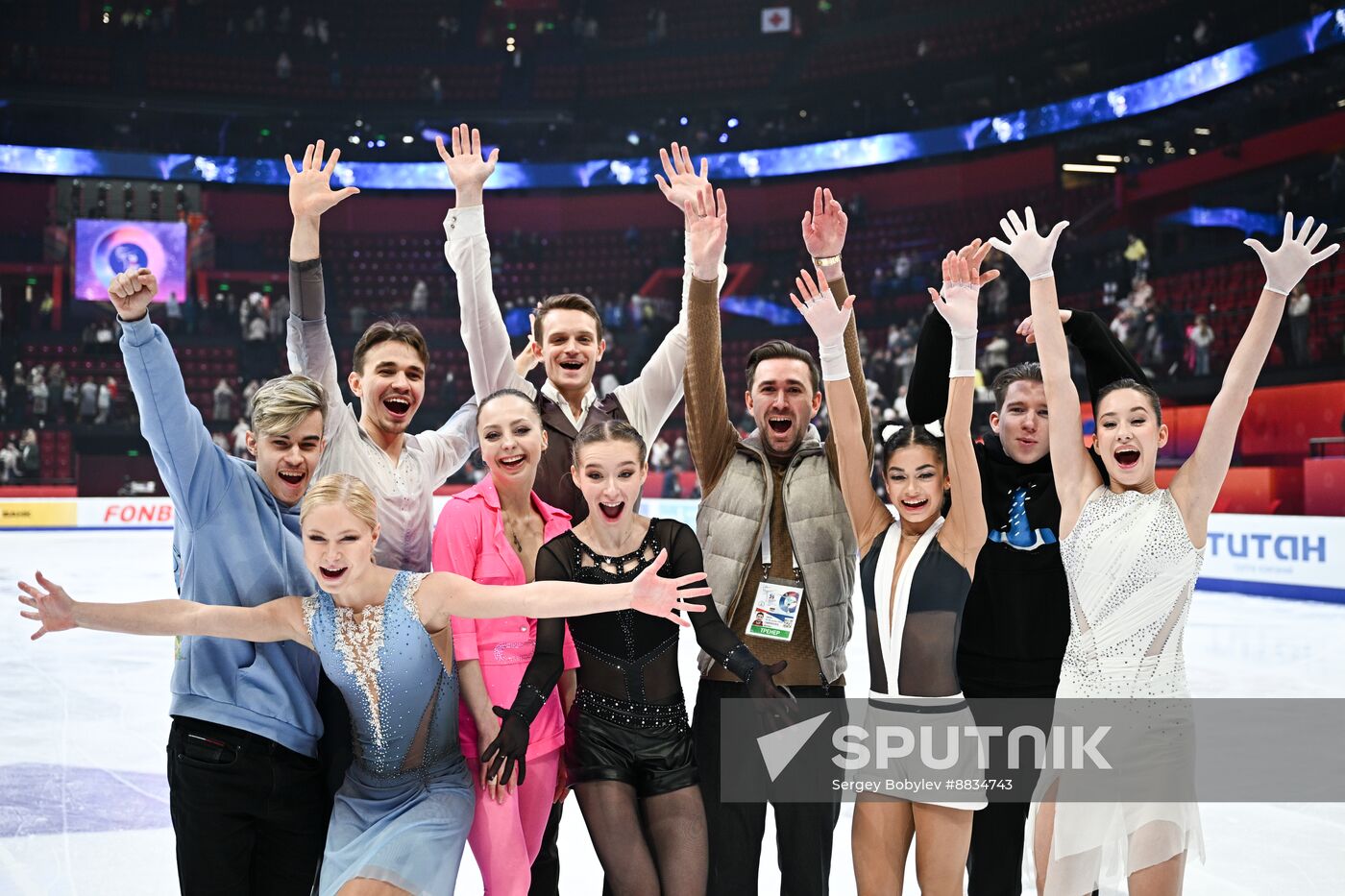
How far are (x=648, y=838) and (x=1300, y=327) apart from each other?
14.8 m

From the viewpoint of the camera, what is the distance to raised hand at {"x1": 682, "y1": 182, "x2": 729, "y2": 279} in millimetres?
3266

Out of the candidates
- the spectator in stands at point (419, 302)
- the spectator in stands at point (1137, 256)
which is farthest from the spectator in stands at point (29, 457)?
the spectator in stands at point (1137, 256)

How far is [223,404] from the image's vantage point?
22.3 metres

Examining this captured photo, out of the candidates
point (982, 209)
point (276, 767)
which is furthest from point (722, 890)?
point (982, 209)

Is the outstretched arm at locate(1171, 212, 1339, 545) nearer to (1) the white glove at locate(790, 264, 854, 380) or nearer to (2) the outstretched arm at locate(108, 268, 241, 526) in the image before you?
(1) the white glove at locate(790, 264, 854, 380)

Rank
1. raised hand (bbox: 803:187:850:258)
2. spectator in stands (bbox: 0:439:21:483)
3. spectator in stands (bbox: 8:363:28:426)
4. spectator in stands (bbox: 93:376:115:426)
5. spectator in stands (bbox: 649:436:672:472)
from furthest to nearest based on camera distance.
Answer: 1. spectator in stands (bbox: 93:376:115:426)
2. spectator in stands (bbox: 8:363:28:426)
3. spectator in stands (bbox: 649:436:672:472)
4. spectator in stands (bbox: 0:439:21:483)
5. raised hand (bbox: 803:187:850:258)

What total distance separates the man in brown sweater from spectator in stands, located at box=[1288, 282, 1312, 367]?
1370 centimetres

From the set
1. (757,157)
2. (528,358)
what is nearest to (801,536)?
(528,358)

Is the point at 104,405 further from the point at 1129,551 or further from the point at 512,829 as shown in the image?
the point at 1129,551

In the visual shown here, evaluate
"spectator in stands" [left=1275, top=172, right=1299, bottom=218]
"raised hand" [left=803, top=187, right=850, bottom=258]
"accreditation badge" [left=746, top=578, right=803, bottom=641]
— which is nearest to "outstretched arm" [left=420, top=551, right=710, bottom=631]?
"accreditation badge" [left=746, top=578, right=803, bottom=641]

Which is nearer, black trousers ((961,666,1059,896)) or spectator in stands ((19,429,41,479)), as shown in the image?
black trousers ((961,666,1059,896))

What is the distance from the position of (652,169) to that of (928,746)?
26.1 metres

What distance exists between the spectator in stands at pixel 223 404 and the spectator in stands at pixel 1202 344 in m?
17.8

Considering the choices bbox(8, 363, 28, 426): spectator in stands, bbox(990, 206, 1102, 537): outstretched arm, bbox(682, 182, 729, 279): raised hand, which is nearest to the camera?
bbox(990, 206, 1102, 537): outstretched arm
